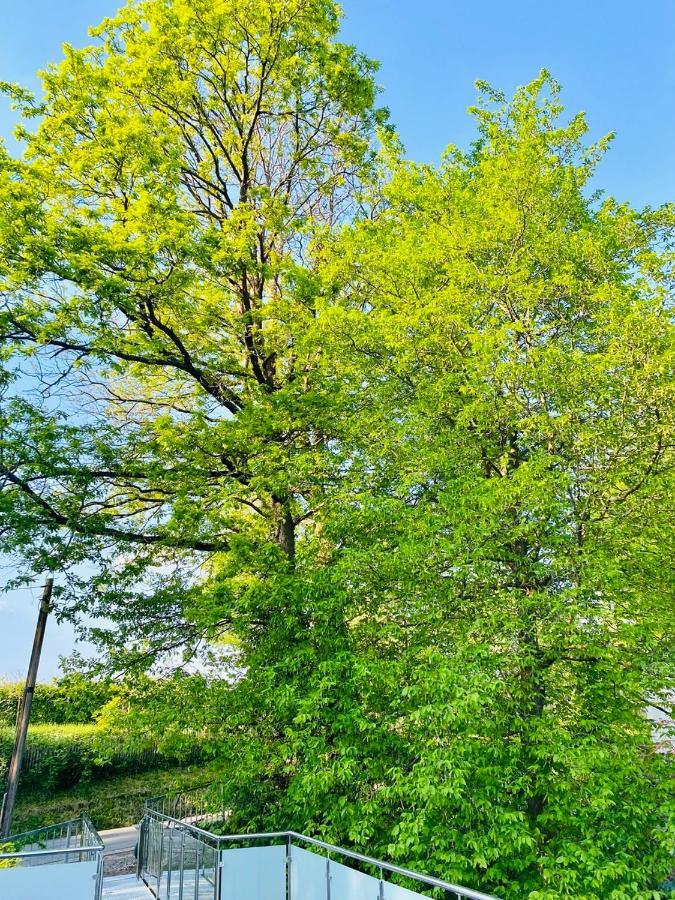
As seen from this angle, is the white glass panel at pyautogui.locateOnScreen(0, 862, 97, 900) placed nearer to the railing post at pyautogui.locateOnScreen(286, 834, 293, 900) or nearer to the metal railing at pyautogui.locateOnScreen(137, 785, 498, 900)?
the metal railing at pyautogui.locateOnScreen(137, 785, 498, 900)

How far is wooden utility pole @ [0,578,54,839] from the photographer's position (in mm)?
10203

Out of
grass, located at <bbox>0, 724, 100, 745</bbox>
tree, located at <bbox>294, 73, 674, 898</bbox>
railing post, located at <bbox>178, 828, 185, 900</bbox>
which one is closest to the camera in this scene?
tree, located at <bbox>294, 73, 674, 898</bbox>

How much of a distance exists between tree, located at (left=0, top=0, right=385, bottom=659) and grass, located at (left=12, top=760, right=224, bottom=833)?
359 inches

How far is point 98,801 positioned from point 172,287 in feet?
54.0

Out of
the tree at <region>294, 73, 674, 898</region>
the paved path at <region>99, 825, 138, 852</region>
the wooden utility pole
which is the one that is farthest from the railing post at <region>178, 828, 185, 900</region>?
the paved path at <region>99, 825, 138, 852</region>

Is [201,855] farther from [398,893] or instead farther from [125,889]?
[125,889]

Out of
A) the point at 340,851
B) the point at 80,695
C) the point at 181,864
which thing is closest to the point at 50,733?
the point at 80,695

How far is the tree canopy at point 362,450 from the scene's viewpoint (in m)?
7.43

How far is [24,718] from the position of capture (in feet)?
35.2

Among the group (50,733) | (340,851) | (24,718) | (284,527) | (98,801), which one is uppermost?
(284,527)

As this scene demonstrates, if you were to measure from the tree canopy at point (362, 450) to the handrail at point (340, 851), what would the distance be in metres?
0.65

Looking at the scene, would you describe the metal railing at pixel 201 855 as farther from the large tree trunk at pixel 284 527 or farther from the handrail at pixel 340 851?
the large tree trunk at pixel 284 527

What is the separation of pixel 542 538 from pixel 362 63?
12244 mm

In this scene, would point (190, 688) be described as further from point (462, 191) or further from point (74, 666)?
point (462, 191)
